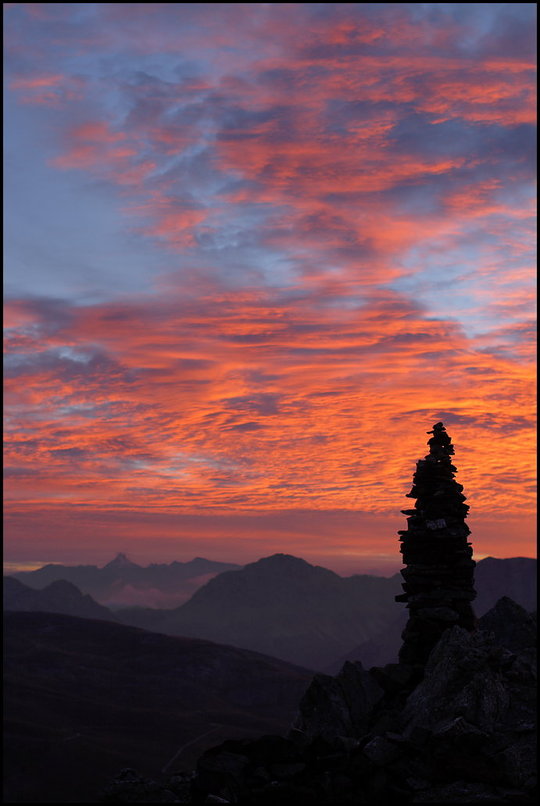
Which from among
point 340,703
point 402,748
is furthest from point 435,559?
point 402,748

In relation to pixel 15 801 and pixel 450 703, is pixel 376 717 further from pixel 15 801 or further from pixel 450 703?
pixel 15 801

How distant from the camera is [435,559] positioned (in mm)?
25703

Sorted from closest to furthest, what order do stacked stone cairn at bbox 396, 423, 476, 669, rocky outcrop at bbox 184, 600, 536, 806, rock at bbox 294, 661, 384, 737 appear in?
rocky outcrop at bbox 184, 600, 536, 806, rock at bbox 294, 661, 384, 737, stacked stone cairn at bbox 396, 423, 476, 669

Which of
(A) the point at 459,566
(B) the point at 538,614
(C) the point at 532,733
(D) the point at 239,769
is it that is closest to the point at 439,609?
(A) the point at 459,566

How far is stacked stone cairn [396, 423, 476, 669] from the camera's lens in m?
24.9

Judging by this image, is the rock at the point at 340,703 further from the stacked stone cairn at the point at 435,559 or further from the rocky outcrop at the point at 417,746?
the stacked stone cairn at the point at 435,559

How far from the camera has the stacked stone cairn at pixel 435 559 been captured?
2486 centimetres

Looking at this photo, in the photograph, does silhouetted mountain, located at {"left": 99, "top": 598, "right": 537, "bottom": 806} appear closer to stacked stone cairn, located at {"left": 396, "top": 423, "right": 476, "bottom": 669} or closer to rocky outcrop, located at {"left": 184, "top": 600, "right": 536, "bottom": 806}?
rocky outcrop, located at {"left": 184, "top": 600, "right": 536, "bottom": 806}

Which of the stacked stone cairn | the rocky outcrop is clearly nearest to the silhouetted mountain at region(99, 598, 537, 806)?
the rocky outcrop

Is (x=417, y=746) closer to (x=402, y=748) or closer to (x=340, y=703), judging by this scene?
(x=402, y=748)

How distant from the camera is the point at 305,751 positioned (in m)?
19.2

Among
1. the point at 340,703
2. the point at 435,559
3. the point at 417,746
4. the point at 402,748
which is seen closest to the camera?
the point at 417,746

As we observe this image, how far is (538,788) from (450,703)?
8.94ft

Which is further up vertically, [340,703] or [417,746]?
[340,703]
